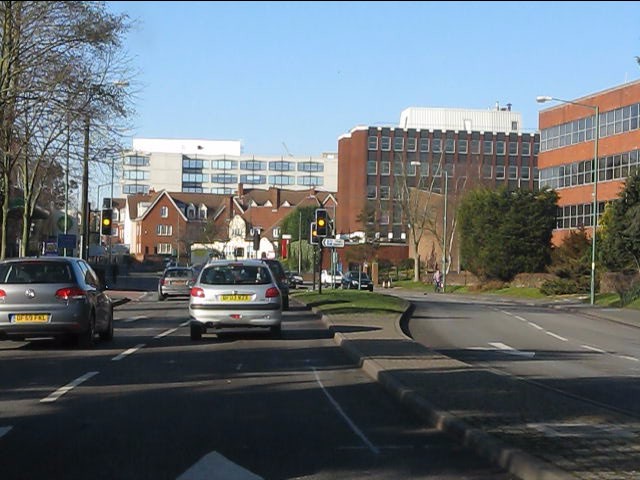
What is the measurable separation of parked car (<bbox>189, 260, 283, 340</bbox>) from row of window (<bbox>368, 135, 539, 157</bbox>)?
8948 cm

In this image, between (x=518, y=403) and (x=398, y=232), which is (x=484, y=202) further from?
(x=518, y=403)

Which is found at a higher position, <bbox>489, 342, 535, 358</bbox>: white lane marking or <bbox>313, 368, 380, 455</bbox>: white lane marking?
<bbox>313, 368, 380, 455</bbox>: white lane marking

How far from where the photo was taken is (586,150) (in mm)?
68125

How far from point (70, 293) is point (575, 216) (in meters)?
56.3

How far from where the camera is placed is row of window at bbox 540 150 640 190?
62.4 meters

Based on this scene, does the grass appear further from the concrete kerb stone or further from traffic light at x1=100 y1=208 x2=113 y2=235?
the concrete kerb stone

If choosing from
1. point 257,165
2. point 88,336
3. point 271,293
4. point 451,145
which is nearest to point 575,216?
point 451,145

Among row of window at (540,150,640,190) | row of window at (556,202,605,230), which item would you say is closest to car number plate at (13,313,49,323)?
row of window at (540,150,640,190)

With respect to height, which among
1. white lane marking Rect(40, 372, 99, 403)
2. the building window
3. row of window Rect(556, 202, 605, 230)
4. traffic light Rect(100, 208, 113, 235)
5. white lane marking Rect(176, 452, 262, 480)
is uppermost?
row of window Rect(556, 202, 605, 230)

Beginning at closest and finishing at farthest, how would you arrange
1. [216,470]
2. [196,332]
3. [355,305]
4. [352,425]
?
[216,470]
[352,425]
[196,332]
[355,305]

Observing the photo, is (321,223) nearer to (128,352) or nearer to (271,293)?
(271,293)

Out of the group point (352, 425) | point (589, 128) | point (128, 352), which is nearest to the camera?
point (352, 425)

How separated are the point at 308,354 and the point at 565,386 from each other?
17.3ft

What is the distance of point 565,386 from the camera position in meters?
14.7
